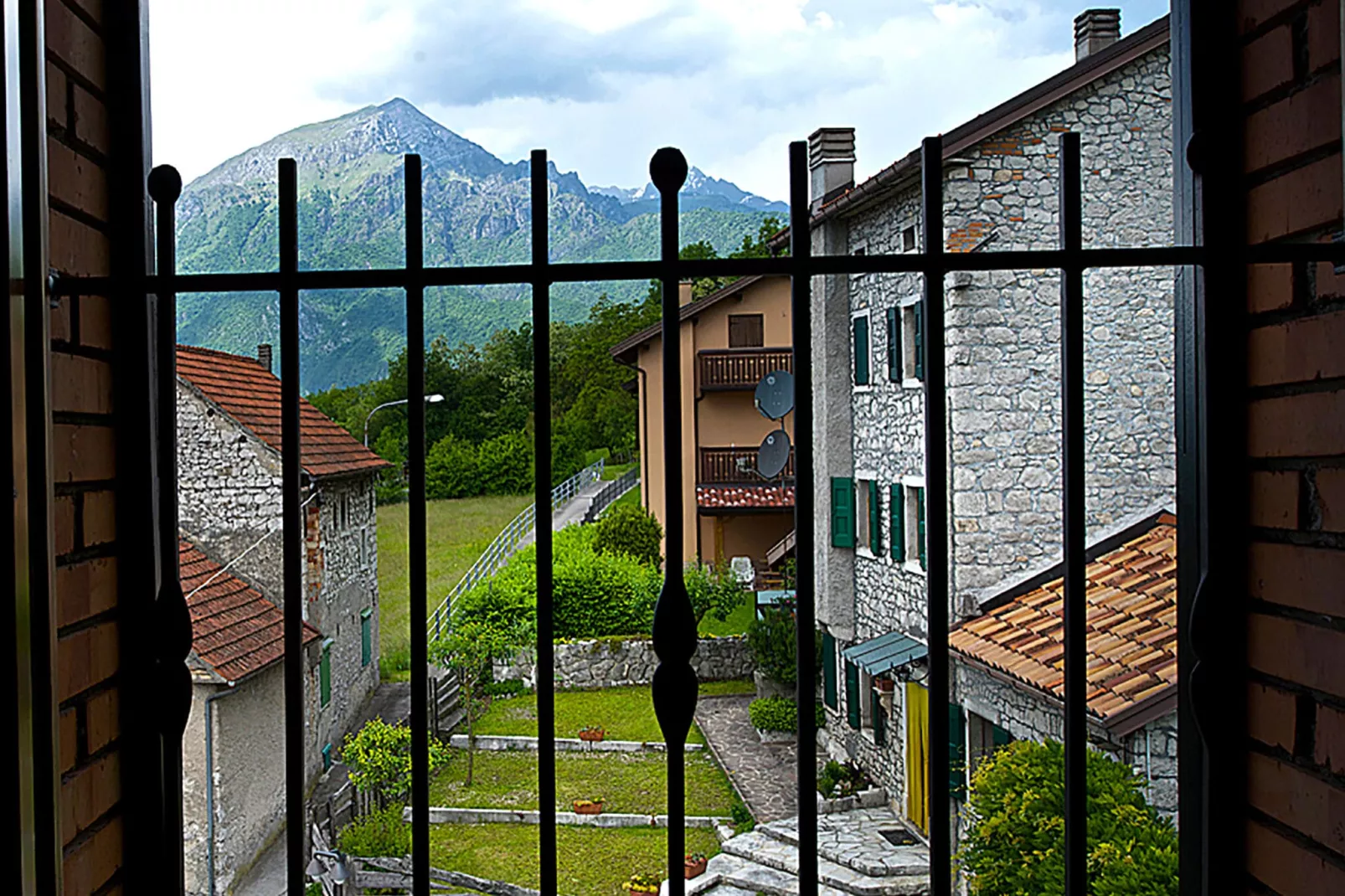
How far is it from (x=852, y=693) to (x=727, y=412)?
15.7 ft

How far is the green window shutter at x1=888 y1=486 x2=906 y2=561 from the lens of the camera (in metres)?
8.37

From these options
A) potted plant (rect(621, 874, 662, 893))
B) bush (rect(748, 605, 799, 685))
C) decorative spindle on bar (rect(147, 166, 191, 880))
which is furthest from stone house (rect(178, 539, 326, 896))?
decorative spindle on bar (rect(147, 166, 191, 880))

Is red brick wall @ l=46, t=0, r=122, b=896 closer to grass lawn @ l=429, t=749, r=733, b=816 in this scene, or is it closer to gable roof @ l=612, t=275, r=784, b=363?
grass lawn @ l=429, t=749, r=733, b=816

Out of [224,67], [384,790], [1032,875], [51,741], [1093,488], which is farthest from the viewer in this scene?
[224,67]

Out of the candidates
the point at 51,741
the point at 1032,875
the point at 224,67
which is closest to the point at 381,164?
the point at 224,67

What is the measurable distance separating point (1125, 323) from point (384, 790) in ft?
22.8

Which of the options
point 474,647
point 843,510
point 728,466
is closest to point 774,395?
point 843,510

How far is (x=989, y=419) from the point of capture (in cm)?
716

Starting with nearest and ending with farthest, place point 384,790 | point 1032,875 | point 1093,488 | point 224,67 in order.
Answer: point 1032,875 → point 1093,488 → point 384,790 → point 224,67

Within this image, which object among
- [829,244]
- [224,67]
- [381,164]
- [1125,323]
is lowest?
[1125,323]

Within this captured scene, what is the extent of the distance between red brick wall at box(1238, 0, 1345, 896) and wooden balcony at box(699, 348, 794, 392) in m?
11.7

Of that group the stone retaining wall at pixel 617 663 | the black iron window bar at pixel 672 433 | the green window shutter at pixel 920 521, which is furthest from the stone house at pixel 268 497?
the black iron window bar at pixel 672 433

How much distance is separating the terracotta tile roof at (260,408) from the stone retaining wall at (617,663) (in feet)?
15.4

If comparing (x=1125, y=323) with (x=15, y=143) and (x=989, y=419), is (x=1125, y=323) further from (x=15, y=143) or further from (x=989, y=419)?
(x=15, y=143)
